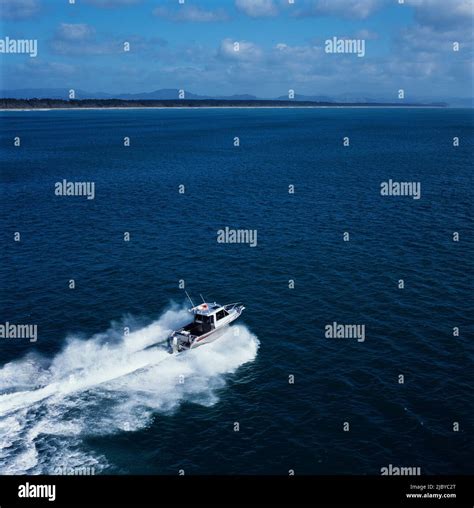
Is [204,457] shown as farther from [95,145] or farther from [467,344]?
[95,145]

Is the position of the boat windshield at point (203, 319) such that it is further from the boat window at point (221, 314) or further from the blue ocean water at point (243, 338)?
the blue ocean water at point (243, 338)

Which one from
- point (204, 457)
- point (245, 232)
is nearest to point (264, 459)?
point (204, 457)

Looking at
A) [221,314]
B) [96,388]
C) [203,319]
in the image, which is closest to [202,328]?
[203,319]

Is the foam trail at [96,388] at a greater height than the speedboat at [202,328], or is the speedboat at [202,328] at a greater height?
the speedboat at [202,328]

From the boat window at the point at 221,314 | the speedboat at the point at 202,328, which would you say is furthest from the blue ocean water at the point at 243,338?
the boat window at the point at 221,314

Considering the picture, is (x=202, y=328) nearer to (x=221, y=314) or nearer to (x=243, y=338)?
(x=221, y=314)

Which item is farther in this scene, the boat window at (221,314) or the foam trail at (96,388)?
the boat window at (221,314)
